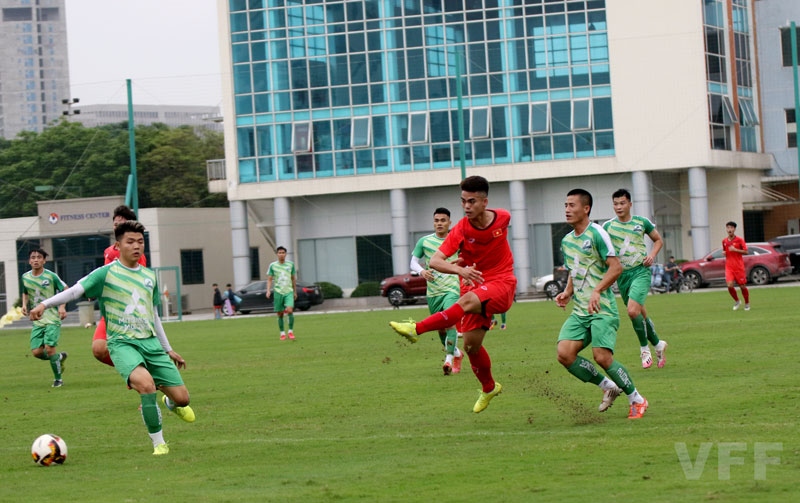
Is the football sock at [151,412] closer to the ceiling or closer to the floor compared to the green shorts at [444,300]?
closer to the floor

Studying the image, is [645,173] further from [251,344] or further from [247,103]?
[251,344]

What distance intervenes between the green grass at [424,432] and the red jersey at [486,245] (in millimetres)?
1452

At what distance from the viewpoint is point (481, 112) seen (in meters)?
58.8

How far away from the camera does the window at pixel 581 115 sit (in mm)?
57406

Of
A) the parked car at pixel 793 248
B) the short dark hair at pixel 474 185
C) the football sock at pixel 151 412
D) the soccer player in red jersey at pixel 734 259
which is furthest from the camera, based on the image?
the parked car at pixel 793 248

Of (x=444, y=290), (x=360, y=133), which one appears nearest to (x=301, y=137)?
(x=360, y=133)

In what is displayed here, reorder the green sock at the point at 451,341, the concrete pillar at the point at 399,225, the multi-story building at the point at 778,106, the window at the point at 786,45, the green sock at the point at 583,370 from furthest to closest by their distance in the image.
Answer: the window at the point at 786,45 < the multi-story building at the point at 778,106 < the concrete pillar at the point at 399,225 < the green sock at the point at 451,341 < the green sock at the point at 583,370

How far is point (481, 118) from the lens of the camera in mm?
58812

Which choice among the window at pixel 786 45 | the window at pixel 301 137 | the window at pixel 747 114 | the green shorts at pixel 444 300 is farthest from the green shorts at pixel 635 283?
the window at pixel 786 45

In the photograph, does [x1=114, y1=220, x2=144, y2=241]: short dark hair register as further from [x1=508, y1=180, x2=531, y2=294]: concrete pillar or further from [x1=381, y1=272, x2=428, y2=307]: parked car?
[x1=508, y1=180, x2=531, y2=294]: concrete pillar

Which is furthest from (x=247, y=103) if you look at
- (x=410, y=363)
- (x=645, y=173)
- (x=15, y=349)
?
(x=410, y=363)

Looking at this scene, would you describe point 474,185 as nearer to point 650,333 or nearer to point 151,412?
point 151,412

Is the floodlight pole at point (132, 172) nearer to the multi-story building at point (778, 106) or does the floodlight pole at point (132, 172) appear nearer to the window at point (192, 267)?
the window at point (192, 267)

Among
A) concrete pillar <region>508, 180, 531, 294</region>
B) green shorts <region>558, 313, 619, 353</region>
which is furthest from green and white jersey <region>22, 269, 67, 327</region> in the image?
concrete pillar <region>508, 180, 531, 294</region>
